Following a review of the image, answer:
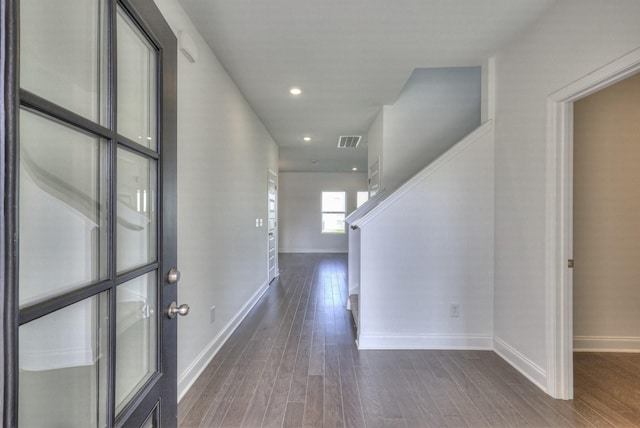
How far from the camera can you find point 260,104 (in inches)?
141

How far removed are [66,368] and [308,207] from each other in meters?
8.58

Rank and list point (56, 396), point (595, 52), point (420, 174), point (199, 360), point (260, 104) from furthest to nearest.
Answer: point (260, 104), point (420, 174), point (199, 360), point (595, 52), point (56, 396)

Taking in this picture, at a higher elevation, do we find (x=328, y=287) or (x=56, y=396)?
(x=56, y=396)

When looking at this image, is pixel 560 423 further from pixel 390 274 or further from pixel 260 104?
pixel 260 104

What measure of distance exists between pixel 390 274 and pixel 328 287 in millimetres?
2387

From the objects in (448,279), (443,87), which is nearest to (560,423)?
(448,279)

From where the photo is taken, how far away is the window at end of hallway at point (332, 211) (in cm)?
927

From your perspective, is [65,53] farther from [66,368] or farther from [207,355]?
[207,355]

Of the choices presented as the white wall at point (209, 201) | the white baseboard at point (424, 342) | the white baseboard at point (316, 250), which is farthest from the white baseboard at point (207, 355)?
the white baseboard at point (316, 250)

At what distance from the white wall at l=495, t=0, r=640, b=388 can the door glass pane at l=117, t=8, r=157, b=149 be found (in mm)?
2187

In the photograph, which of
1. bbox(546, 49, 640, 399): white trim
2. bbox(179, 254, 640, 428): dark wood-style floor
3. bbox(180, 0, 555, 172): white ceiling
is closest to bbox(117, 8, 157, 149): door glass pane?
bbox(180, 0, 555, 172): white ceiling

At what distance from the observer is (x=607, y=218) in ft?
8.11

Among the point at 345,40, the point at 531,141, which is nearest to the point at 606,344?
the point at 531,141

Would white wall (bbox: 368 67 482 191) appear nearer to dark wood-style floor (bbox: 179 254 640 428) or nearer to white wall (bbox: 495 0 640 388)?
white wall (bbox: 495 0 640 388)
